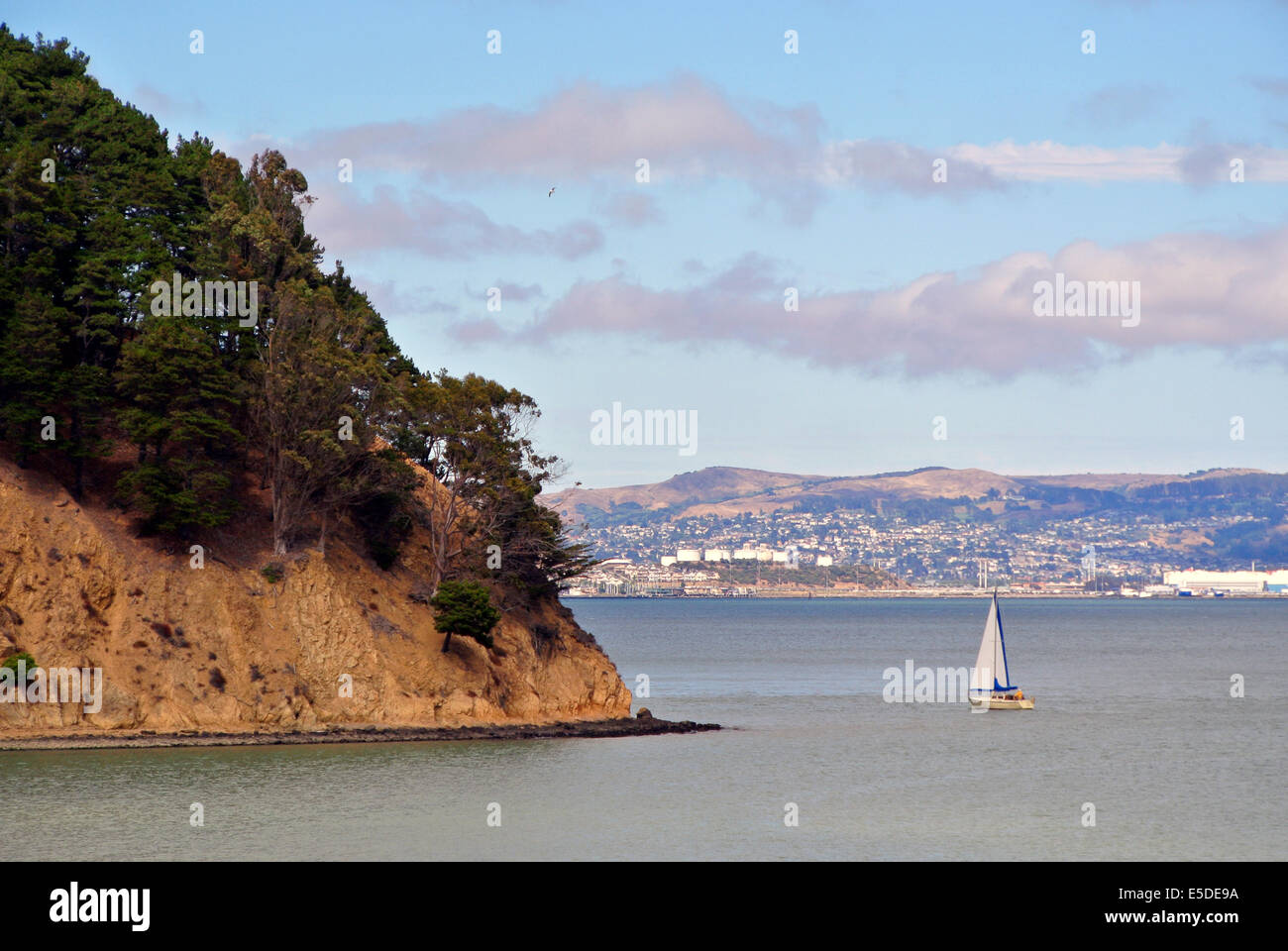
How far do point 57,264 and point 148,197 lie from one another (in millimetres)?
7090

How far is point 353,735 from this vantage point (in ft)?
198

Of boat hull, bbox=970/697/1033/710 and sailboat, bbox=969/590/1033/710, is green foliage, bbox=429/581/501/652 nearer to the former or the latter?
sailboat, bbox=969/590/1033/710

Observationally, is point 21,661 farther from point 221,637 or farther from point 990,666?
point 990,666

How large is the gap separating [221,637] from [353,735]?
710 cm

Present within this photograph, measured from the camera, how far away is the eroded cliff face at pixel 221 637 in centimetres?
5747

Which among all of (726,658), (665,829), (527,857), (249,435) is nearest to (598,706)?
(249,435)

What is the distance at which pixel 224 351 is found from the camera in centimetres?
6881

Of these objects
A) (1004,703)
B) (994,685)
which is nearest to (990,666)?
(994,685)

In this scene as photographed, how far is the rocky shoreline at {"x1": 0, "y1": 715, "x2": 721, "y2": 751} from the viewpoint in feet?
181
